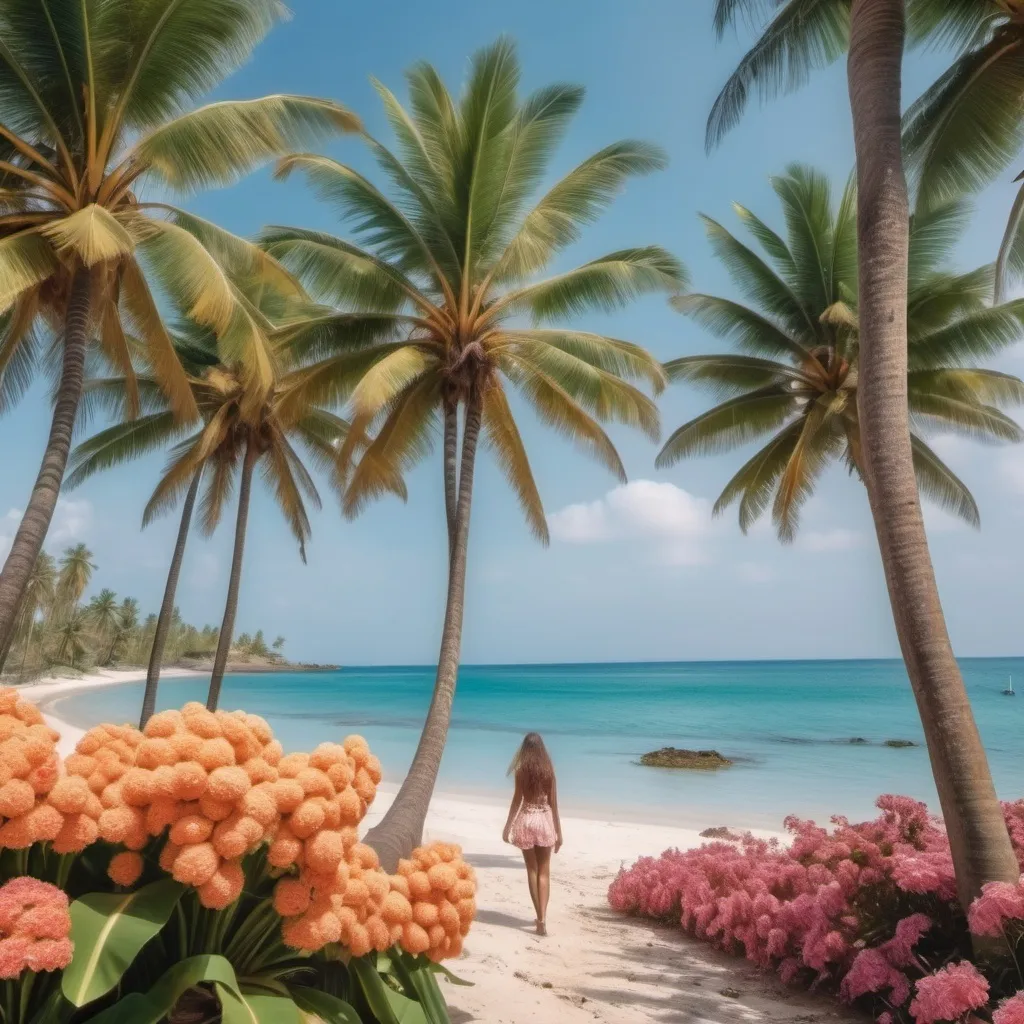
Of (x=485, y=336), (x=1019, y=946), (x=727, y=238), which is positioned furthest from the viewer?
(x=727, y=238)

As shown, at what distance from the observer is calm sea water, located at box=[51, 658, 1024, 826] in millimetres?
21203

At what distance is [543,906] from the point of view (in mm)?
7238

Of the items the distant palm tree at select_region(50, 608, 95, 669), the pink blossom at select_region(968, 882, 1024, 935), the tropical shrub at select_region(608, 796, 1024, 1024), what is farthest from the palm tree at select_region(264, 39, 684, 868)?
the distant palm tree at select_region(50, 608, 95, 669)

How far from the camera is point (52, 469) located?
27.8ft

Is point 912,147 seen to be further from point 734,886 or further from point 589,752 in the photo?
point 589,752

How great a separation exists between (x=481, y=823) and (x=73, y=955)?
45.9 ft

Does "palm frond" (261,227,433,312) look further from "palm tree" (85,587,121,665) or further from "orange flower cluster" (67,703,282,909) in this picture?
"palm tree" (85,587,121,665)

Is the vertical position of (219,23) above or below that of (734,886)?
above

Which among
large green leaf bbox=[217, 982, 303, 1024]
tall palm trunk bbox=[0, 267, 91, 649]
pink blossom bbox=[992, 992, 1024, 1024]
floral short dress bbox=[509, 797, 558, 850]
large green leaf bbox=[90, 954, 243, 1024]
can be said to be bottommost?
floral short dress bbox=[509, 797, 558, 850]

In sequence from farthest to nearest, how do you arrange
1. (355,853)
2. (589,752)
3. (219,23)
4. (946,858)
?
(589,752) < (219,23) < (946,858) < (355,853)

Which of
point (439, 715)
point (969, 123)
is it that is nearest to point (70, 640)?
point (439, 715)

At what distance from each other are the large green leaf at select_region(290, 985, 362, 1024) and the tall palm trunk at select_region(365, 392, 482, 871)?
11.0 ft

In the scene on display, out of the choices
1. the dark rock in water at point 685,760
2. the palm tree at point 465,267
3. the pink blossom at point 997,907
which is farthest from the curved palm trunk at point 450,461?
the dark rock in water at point 685,760

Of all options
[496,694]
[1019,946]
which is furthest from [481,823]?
[496,694]
